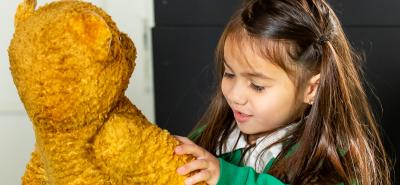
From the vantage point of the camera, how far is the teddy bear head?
22.8 inches

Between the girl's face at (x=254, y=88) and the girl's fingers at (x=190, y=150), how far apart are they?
17cm

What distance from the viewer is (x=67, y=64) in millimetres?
583

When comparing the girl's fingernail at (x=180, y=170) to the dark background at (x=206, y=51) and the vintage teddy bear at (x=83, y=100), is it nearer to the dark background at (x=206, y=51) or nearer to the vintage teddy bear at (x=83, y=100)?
the vintage teddy bear at (x=83, y=100)

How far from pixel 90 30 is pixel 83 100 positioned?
0.07 m

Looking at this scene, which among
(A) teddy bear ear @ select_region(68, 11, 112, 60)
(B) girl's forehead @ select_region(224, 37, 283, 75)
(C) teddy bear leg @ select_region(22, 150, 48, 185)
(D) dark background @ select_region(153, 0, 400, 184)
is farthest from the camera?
(D) dark background @ select_region(153, 0, 400, 184)

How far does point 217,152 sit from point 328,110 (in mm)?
214

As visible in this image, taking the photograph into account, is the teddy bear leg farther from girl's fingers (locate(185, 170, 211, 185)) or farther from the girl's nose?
the girl's nose

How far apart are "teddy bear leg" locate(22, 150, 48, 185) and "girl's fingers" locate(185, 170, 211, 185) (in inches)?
7.1

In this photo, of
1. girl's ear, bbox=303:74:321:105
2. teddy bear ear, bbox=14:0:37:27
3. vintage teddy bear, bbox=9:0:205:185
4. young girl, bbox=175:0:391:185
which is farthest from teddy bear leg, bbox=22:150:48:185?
girl's ear, bbox=303:74:321:105

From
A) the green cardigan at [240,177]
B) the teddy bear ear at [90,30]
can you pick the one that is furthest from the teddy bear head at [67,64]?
the green cardigan at [240,177]

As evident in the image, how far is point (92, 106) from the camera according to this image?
602 millimetres

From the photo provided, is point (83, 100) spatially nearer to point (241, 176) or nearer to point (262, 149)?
point (241, 176)

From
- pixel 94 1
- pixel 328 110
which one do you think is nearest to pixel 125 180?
pixel 328 110

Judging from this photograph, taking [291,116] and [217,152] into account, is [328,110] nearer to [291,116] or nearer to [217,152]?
[291,116]
